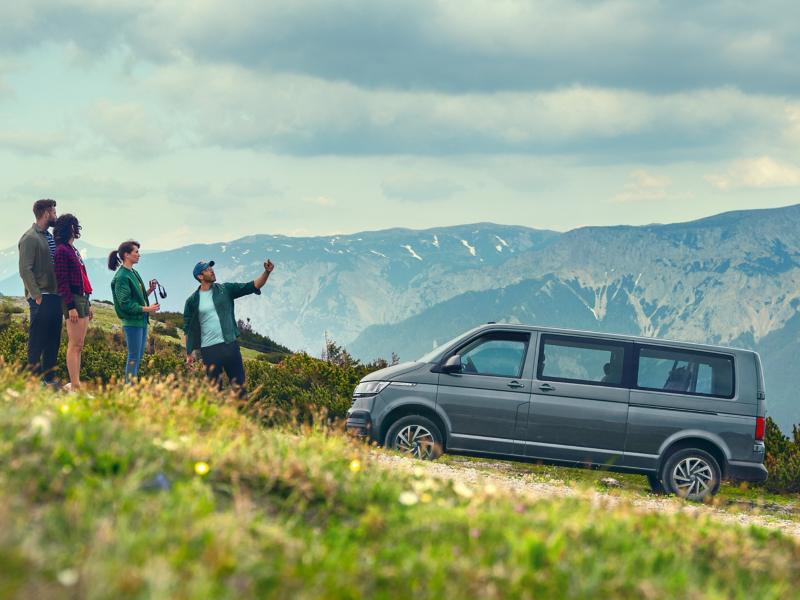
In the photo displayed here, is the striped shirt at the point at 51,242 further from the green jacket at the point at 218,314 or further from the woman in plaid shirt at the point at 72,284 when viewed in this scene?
the green jacket at the point at 218,314

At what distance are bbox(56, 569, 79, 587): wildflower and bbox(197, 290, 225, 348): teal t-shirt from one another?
20.8ft

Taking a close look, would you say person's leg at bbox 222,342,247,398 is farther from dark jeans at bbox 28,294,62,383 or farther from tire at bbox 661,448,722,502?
tire at bbox 661,448,722,502

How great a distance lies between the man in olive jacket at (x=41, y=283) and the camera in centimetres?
914

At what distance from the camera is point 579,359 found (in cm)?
908

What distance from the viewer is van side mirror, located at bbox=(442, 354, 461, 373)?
29.6 feet

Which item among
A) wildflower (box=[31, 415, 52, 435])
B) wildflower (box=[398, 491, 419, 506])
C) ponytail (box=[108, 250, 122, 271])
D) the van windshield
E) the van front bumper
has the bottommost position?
the van front bumper

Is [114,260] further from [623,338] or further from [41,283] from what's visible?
[623,338]

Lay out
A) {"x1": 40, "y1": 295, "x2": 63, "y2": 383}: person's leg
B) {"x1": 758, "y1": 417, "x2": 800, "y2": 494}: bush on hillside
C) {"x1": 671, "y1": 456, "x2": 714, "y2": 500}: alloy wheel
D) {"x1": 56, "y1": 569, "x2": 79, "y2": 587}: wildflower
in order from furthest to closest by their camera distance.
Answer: {"x1": 758, "y1": 417, "x2": 800, "y2": 494}: bush on hillside → {"x1": 40, "y1": 295, "x2": 63, "y2": 383}: person's leg → {"x1": 671, "y1": 456, "x2": 714, "y2": 500}: alloy wheel → {"x1": 56, "y1": 569, "x2": 79, "y2": 587}: wildflower

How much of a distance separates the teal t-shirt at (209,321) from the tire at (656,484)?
233 inches

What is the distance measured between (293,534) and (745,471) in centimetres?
706

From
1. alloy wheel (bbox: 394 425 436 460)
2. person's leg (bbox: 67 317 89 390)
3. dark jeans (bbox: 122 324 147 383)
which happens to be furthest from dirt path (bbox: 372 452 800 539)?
person's leg (bbox: 67 317 89 390)

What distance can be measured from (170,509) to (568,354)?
653 cm

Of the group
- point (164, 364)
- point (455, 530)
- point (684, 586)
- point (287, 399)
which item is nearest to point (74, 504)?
point (455, 530)

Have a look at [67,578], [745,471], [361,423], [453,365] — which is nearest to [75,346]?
[361,423]
